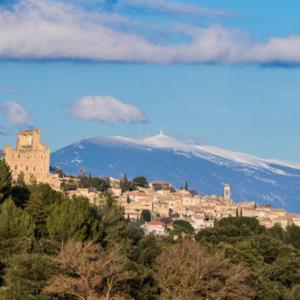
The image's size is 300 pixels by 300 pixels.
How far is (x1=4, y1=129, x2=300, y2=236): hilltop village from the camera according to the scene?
125 metres

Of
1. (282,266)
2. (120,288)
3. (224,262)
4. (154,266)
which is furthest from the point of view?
(282,266)

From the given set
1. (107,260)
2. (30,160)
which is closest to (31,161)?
(30,160)

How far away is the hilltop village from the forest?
44.9 meters

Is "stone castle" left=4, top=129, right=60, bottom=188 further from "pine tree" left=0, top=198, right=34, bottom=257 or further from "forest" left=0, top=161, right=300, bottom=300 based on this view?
"pine tree" left=0, top=198, right=34, bottom=257

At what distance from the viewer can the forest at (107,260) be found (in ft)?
141

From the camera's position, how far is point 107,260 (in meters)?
43.0

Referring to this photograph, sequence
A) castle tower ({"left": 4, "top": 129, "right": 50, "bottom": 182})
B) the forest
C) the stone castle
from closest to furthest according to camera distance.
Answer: the forest, the stone castle, castle tower ({"left": 4, "top": 129, "right": 50, "bottom": 182})

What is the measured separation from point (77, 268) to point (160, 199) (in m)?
97.3

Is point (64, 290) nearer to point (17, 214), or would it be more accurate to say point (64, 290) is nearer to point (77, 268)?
point (77, 268)

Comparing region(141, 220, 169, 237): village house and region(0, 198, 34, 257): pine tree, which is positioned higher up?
region(141, 220, 169, 237): village house

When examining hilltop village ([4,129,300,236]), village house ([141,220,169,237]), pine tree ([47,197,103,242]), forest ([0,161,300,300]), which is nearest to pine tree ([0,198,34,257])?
forest ([0,161,300,300])

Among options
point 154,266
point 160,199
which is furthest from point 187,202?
point 154,266

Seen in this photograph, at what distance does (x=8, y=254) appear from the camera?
52.1m

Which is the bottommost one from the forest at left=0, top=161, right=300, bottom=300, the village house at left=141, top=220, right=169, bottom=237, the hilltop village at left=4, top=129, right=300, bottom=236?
the forest at left=0, top=161, right=300, bottom=300
